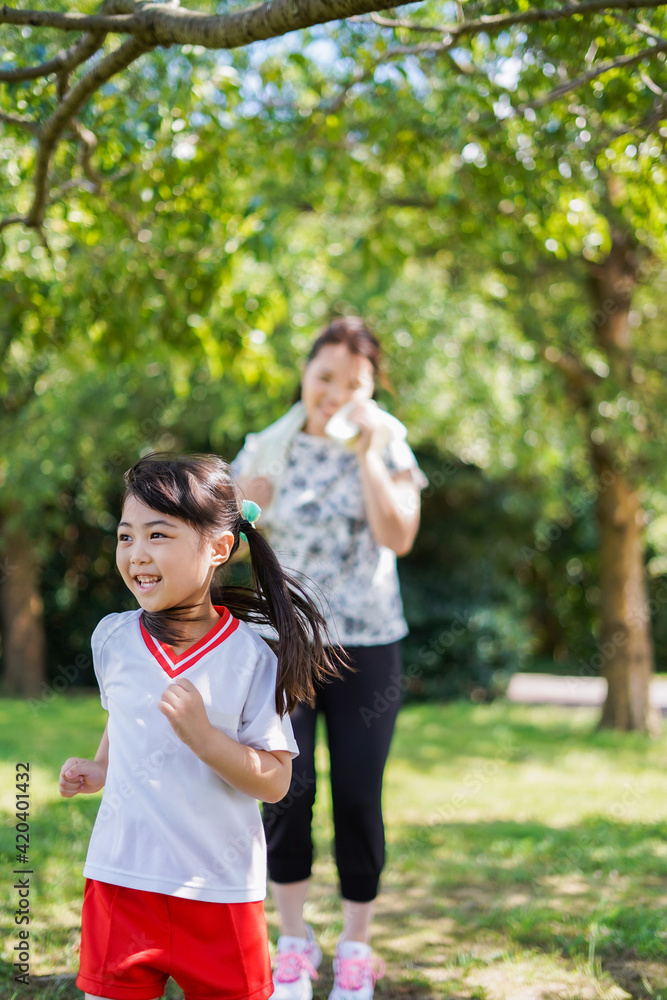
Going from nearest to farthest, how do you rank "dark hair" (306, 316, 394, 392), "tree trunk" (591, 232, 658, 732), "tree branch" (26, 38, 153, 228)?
"tree branch" (26, 38, 153, 228), "dark hair" (306, 316, 394, 392), "tree trunk" (591, 232, 658, 732)

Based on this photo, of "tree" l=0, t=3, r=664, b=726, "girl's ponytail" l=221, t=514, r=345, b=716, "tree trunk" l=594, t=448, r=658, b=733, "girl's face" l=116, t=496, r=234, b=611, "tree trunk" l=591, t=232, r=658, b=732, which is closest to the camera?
"girl's face" l=116, t=496, r=234, b=611

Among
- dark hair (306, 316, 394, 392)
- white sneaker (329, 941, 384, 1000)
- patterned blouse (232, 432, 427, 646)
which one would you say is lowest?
white sneaker (329, 941, 384, 1000)

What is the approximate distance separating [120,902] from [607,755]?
5.94m

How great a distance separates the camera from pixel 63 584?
1123cm

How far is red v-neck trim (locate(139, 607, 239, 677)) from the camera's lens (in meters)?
1.59

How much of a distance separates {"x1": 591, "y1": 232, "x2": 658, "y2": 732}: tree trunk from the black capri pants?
548cm

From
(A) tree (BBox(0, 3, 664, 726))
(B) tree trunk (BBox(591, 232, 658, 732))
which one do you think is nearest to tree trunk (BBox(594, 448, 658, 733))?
(B) tree trunk (BBox(591, 232, 658, 732))

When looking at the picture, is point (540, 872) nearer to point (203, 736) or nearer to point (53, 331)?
point (203, 736)

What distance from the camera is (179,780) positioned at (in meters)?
1.55

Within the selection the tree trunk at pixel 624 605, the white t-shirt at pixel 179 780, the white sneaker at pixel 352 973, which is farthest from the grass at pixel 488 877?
the white t-shirt at pixel 179 780

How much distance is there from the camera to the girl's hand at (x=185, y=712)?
1.45 meters

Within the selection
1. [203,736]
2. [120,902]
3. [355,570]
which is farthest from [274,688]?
[355,570]

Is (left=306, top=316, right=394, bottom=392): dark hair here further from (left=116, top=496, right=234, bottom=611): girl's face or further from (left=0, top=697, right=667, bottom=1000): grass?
(left=0, top=697, right=667, bottom=1000): grass

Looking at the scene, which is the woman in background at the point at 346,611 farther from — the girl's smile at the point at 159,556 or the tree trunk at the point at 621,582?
the tree trunk at the point at 621,582
